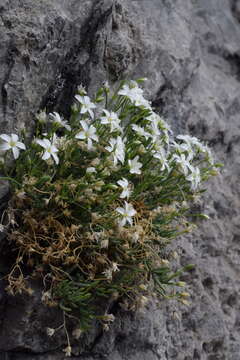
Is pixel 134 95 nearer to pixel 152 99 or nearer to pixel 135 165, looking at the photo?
pixel 135 165

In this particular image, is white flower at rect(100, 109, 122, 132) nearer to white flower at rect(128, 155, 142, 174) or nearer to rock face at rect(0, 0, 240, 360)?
white flower at rect(128, 155, 142, 174)

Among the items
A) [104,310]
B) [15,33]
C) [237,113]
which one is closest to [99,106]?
[15,33]

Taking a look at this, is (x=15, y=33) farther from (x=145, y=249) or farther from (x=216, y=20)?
(x=216, y=20)

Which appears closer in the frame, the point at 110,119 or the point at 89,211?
the point at 89,211

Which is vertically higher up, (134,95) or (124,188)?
(134,95)

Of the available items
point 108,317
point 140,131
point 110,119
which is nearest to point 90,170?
point 110,119

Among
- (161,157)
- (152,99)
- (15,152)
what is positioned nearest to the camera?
(15,152)

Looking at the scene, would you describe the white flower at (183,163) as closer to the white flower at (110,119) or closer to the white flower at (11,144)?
the white flower at (110,119)
